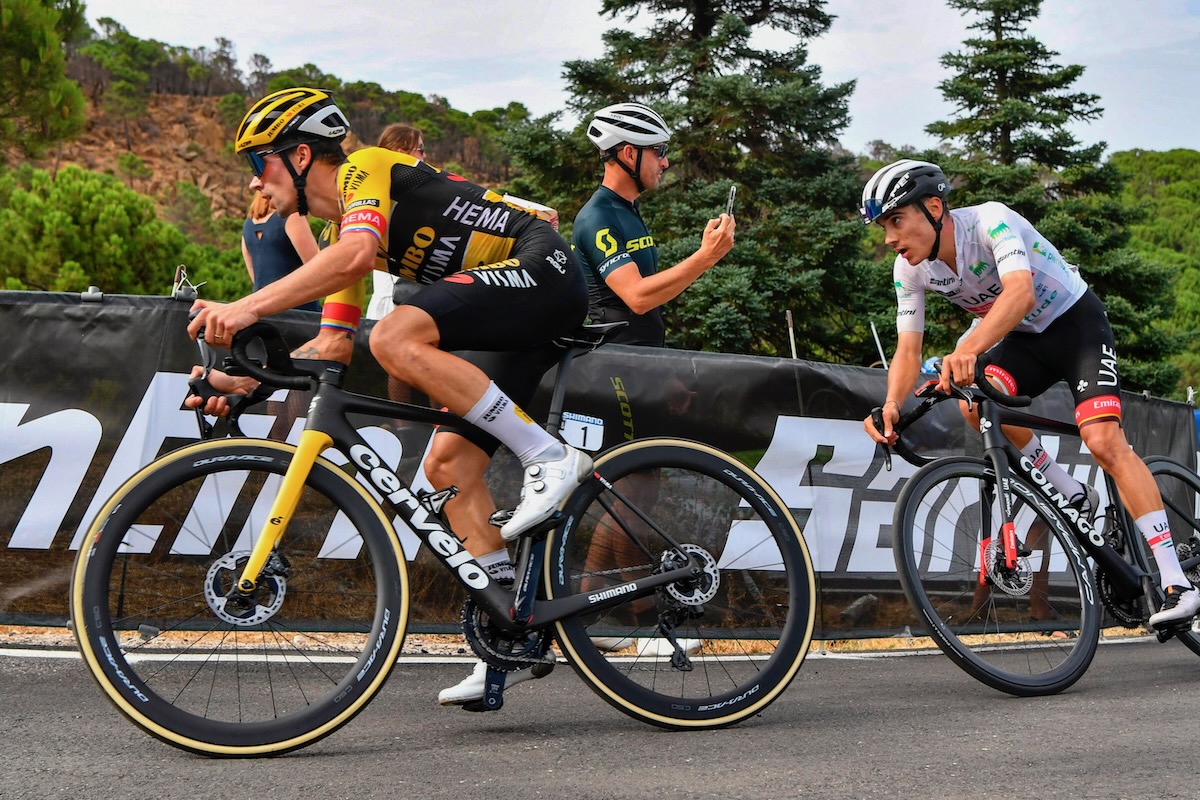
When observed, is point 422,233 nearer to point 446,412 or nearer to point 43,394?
point 446,412

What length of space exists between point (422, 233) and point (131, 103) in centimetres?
11227

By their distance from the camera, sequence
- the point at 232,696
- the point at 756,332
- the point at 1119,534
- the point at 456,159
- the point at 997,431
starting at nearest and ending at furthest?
1. the point at 232,696
2. the point at 997,431
3. the point at 1119,534
4. the point at 756,332
5. the point at 456,159

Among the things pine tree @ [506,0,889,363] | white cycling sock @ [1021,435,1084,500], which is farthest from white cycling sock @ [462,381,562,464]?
pine tree @ [506,0,889,363]

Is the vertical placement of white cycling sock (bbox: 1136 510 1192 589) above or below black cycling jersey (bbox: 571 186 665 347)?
below

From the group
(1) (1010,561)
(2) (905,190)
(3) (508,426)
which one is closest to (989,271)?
(2) (905,190)

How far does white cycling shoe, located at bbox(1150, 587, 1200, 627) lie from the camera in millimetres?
4723

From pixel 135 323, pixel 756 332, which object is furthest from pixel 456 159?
pixel 135 323

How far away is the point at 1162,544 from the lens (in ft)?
16.2

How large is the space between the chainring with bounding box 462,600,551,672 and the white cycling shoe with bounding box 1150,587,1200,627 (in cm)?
279

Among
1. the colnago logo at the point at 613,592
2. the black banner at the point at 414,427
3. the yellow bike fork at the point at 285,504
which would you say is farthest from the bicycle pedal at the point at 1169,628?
the yellow bike fork at the point at 285,504

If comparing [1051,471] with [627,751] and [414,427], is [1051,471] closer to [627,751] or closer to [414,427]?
[627,751]

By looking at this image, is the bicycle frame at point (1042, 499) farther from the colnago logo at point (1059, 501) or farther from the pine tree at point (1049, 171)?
the pine tree at point (1049, 171)

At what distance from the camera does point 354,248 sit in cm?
336

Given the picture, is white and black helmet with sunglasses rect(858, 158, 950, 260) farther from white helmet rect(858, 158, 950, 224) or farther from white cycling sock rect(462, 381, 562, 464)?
white cycling sock rect(462, 381, 562, 464)
